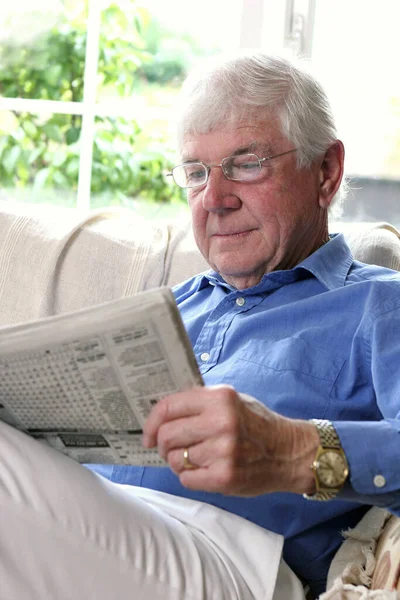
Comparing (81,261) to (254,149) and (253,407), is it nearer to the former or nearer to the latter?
(254,149)

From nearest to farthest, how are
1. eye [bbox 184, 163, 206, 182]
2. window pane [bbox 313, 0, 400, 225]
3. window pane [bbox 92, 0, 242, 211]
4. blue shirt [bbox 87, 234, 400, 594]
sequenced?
blue shirt [bbox 87, 234, 400, 594] → eye [bbox 184, 163, 206, 182] → window pane [bbox 313, 0, 400, 225] → window pane [bbox 92, 0, 242, 211]

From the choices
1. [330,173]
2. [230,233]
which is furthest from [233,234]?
[330,173]

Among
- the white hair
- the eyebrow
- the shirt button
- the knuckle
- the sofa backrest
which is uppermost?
the white hair

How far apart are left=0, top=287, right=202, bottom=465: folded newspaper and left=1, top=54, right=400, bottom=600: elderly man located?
4 cm

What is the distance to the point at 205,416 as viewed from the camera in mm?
1018

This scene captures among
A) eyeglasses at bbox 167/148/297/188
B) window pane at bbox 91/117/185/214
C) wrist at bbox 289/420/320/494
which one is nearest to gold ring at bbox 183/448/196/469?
wrist at bbox 289/420/320/494

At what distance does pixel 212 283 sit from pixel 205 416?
790 mm

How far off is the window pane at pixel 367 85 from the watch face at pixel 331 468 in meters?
1.81

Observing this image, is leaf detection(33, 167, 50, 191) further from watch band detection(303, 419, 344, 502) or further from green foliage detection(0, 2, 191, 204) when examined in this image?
watch band detection(303, 419, 344, 502)

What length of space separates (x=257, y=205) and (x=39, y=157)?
1.70 meters

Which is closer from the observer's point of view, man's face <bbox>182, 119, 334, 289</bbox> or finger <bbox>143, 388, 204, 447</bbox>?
finger <bbox>143, 388, 204, 447</bbox>

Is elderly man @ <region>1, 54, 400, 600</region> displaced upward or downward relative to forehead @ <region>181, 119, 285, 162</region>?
downward

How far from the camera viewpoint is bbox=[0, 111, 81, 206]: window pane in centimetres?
307

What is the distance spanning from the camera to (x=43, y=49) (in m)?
3.09
